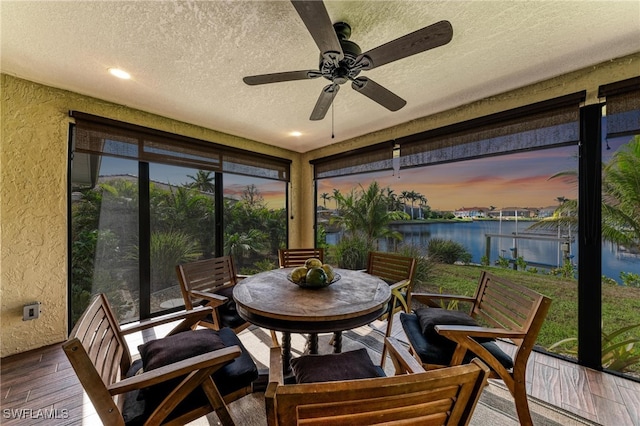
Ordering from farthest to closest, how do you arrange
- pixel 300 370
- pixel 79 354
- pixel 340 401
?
1. pixel 300 370
2. pixel 79 354
3. pixel 340 401

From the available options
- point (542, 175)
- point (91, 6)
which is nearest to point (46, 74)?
point (91, 6)

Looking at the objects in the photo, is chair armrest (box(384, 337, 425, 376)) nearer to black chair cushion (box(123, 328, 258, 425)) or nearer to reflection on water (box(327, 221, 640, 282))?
black chair cushion (box(123, 328, 258, 425))

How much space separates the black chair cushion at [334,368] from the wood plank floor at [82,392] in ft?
4.61

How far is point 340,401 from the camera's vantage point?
0.66 metres

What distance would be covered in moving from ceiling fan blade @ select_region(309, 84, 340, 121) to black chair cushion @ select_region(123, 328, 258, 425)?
1.71 m

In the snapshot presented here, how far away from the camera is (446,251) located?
3.30 metres

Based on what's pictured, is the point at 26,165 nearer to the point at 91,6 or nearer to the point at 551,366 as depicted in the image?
the point at 91,6

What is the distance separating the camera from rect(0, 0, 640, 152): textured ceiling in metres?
1.46

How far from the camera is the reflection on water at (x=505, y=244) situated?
2.04m

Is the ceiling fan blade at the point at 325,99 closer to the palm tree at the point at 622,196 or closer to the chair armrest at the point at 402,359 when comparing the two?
the chair armrest at the point at 402,359

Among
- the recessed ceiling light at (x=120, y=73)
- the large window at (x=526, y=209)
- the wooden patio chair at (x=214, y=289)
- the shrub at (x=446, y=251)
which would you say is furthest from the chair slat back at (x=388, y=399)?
the shrub at (x=446, y=251)

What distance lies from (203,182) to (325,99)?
7.80 ft

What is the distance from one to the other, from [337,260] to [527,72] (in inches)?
128

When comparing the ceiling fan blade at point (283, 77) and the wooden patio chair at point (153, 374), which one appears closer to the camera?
the wooden patio chair at point (153, 374)
